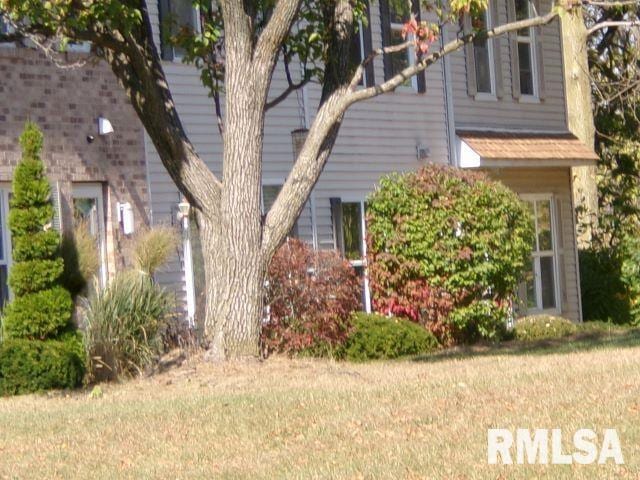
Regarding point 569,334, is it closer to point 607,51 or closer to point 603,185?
point 603,185

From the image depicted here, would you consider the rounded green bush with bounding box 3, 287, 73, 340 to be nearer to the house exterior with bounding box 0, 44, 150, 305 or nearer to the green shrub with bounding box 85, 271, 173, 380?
the green shrub with bounding box 85, 271, 173, 380

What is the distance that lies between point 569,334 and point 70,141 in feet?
30.4

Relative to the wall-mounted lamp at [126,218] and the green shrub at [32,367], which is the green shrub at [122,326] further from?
the wall-mounted lamp at [126,218]

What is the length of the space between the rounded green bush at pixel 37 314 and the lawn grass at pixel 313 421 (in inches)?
31.9

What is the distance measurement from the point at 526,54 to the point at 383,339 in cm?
845

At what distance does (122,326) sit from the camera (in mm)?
15203

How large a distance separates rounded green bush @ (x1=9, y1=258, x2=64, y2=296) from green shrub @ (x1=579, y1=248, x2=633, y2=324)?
44.4 feet

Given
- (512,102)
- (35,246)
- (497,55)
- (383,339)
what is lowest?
(383,339)

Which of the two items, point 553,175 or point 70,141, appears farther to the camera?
point 553,175

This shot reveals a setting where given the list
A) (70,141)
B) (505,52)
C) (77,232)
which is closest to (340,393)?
(77,232)

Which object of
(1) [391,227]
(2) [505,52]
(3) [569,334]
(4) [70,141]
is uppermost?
(2) [505,52]

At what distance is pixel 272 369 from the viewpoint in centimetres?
1480

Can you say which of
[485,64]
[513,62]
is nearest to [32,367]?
[485,64]

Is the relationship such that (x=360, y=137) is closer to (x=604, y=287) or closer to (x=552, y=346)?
(x=552, y=346)
